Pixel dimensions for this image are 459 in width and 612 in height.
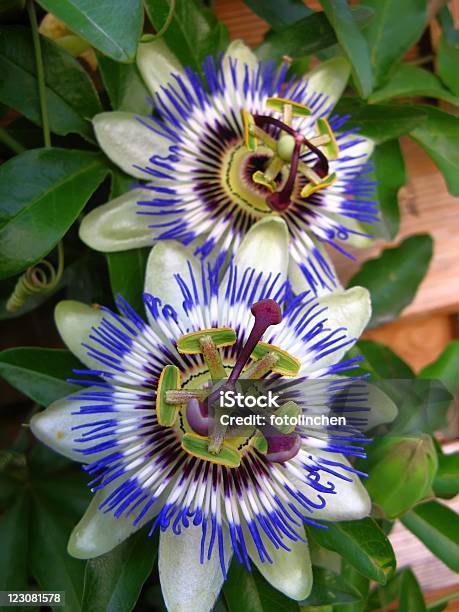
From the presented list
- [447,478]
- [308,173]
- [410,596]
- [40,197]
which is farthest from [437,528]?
[40,197]

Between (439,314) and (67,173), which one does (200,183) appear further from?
(439,314)

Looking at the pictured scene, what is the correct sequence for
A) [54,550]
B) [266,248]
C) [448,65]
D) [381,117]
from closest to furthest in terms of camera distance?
[266,248] < [54,550] < [381,117] < [448,65]

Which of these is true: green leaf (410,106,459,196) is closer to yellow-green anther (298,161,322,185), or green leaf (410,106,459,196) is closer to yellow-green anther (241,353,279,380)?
yellow-green anther (298,161,322,185)

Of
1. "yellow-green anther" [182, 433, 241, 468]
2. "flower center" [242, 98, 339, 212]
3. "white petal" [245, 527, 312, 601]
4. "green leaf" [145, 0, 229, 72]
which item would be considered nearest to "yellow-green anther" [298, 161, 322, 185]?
"flower center" [242, 98, 339, 212]

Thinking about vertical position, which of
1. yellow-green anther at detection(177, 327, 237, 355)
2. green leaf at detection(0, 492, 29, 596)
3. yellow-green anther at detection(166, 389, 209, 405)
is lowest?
green leaf at detection(0, 492, 29, 596)

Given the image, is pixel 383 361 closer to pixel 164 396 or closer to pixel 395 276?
pixel 395 276
